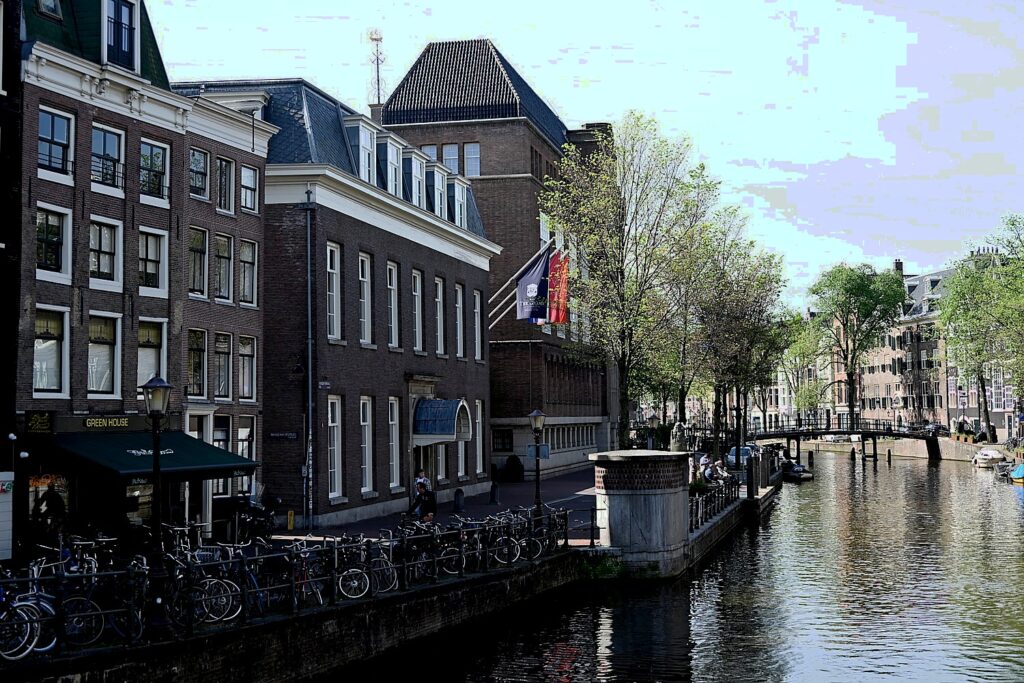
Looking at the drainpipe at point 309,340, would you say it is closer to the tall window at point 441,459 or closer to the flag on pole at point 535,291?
the flag on pole at point 535,291

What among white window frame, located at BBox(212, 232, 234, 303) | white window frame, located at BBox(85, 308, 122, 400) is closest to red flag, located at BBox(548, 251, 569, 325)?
white window frame, located at BBox(212, 232, 234, 303)

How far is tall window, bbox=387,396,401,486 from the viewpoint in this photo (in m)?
43.1

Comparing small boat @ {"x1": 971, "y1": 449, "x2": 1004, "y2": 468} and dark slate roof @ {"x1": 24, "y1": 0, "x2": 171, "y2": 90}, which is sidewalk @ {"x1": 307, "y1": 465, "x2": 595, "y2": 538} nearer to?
dark slate roof @ {"x1": 24, "y1": 0, "x2": 171, "y2": 90}

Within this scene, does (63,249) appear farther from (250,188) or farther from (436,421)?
(436,421)

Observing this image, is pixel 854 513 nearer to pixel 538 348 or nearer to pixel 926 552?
pixel 926 552

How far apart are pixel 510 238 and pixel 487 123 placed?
20.8 feet

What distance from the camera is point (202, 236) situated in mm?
33969

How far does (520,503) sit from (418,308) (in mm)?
8541

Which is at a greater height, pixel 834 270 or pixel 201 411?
pixel 834 270

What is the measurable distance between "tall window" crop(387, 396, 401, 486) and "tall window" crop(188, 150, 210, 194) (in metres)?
11.9

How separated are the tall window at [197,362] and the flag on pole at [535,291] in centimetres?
1461

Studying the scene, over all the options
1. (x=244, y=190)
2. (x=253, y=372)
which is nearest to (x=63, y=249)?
(x=244, y=190)

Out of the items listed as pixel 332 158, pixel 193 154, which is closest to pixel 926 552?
pixel 332 158

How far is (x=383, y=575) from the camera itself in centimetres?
2300
